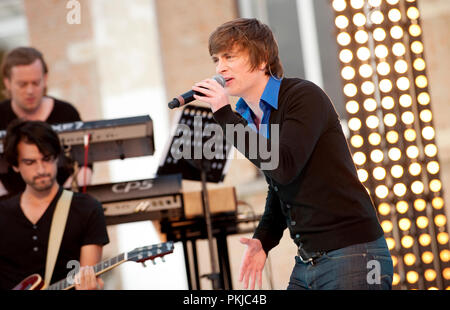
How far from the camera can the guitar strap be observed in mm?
3041

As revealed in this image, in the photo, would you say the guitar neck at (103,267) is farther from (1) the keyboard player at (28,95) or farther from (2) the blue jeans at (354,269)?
(1) the keyboard player at (28,95)

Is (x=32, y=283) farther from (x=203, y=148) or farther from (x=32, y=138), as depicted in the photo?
(x=203, y=148)

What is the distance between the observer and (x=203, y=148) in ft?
11.5

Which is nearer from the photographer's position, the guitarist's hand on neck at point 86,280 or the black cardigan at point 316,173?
the black cardigan at point 316,173

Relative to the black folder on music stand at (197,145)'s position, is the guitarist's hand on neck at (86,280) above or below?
below

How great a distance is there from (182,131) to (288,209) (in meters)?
1.56

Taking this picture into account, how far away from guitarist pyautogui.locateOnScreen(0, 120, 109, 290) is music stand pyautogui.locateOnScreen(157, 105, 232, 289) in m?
0.53

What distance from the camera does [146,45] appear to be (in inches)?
243

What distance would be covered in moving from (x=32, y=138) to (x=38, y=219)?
0.36 m

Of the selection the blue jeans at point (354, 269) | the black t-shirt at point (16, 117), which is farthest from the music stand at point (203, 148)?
the blue jeans at point (354, 269)

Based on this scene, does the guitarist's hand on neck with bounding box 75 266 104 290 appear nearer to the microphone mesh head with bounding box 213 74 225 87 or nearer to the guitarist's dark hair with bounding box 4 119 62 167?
the guitarist's dark hair with bounding box 4 119 62 167

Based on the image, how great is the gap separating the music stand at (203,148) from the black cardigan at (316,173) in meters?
1.52

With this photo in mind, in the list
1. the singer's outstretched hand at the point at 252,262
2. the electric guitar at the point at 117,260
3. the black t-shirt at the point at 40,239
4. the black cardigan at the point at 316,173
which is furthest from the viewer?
the black t-shirt at the point at 40,239

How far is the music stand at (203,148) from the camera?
11.3 feet
